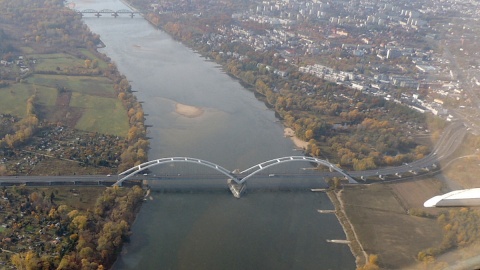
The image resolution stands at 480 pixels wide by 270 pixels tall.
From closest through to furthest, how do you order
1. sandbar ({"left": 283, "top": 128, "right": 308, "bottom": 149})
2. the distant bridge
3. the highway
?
the highway < sandbar ({"left": 283, "top": 128, "right": 308, "bottom": 149}) < the distant bridge

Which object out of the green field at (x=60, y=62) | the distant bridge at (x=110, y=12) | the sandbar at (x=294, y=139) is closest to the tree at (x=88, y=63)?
the green field at (x=60, y=62)

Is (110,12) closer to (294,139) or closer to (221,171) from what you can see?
(294,139)

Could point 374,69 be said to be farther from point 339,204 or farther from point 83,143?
point 83,143

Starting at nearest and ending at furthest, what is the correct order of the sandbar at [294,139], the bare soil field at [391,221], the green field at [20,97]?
the bare soil field at [391,221] < the sandbar at [294,139] < the green field at [20,97]

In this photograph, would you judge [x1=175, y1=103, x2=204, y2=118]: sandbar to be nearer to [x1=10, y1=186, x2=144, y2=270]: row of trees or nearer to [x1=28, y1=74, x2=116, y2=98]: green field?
[x1=28, y1=74, x2=116, y2=98]: green field

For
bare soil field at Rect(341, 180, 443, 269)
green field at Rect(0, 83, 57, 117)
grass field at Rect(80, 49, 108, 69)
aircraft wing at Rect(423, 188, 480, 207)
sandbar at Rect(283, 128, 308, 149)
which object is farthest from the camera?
grass field at Rect(80, 49, 108, 69)

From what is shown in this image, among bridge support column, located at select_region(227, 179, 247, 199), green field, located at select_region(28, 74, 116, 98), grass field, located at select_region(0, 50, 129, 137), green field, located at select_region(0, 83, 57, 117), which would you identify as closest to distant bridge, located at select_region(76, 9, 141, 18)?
grass field, located at select_region(0, 50, 129, 137)

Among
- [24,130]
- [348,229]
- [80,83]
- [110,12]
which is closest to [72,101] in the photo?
[80,83]

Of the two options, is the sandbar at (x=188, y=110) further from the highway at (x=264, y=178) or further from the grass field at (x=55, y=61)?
the grass field at (x=55, y=61)
